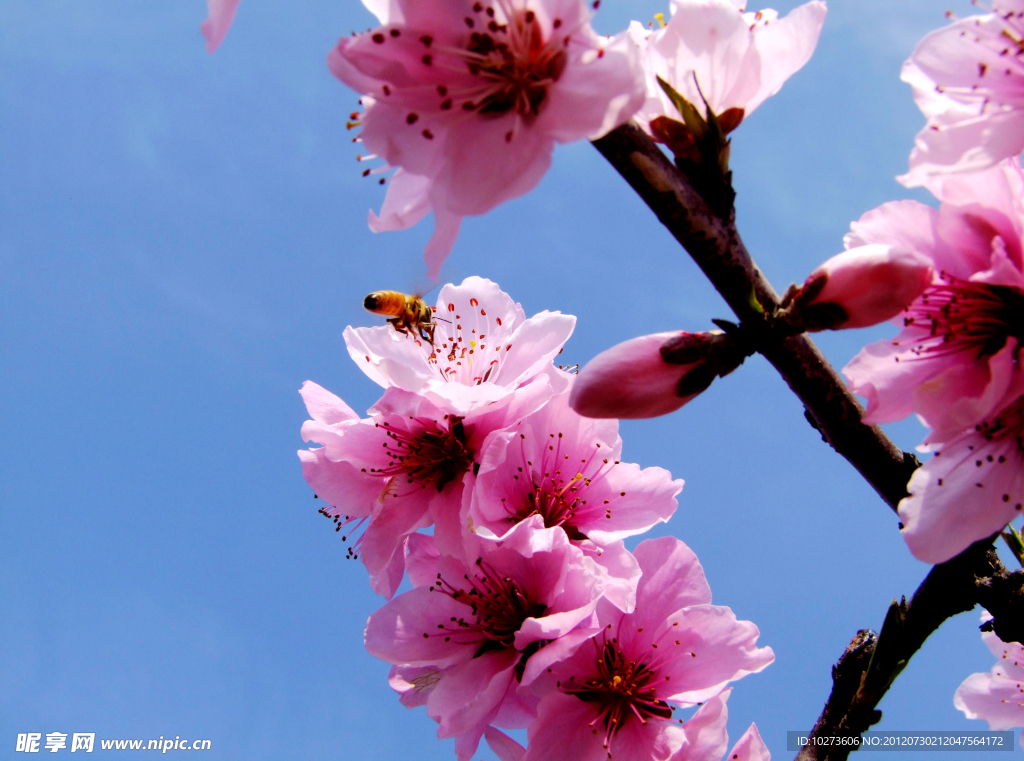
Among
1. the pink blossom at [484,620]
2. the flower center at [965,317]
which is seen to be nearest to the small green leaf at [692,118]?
the flower center at [965,317]

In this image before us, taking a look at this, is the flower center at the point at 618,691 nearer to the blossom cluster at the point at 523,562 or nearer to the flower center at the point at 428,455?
the blossom cluster at the point at 523,562

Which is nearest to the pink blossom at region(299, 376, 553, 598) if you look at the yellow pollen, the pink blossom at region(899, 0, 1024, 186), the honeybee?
the yellow pollen

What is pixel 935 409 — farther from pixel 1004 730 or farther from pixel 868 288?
pixel 1004 730

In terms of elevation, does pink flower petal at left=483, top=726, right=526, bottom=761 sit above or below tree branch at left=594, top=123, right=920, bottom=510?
below

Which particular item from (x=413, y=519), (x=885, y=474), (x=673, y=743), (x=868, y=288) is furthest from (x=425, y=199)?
(x=673, y=743)

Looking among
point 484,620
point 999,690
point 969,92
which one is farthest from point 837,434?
point 999,690

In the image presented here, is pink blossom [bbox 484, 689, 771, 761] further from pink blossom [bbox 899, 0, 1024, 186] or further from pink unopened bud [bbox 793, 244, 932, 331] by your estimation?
pink blossom [bbox 899, 0, 1024, 186]
